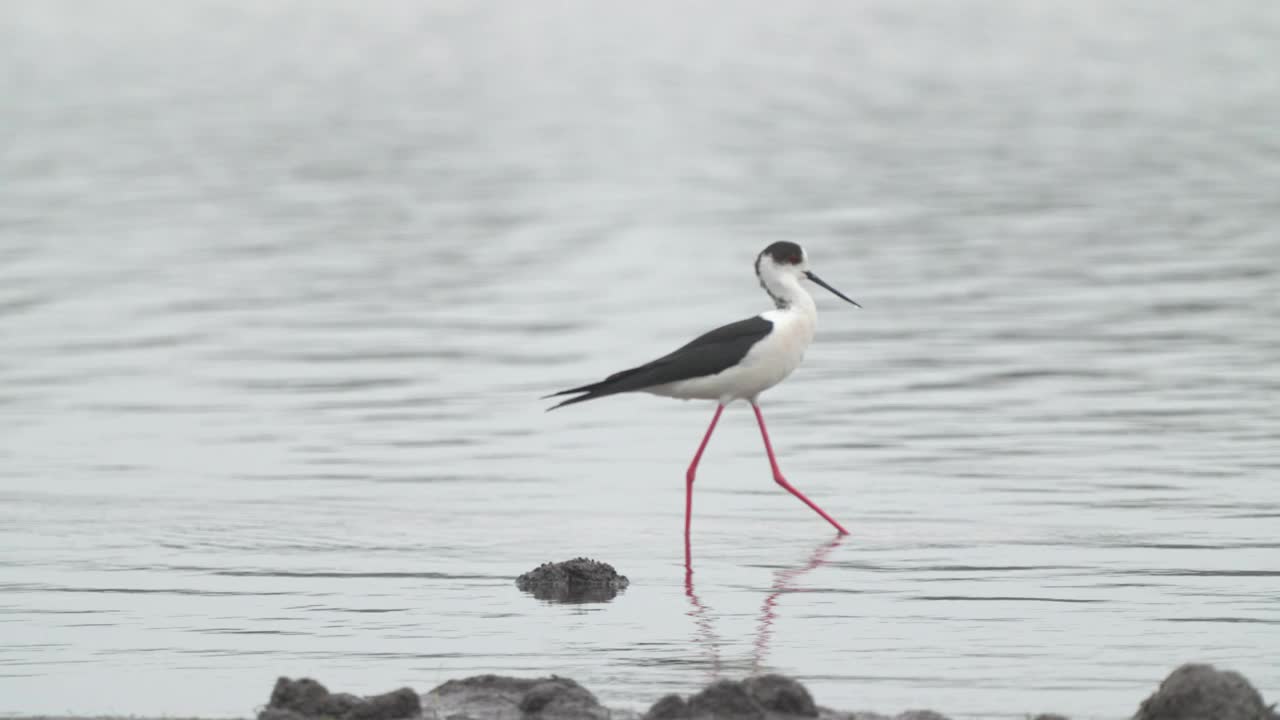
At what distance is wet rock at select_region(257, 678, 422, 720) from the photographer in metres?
7.34

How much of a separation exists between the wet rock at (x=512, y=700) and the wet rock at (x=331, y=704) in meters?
0.16

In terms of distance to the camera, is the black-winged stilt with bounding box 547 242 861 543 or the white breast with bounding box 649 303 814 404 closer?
the black-winged stilt with bounding box 547 242 861 543

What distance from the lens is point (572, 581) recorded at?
10.2 metres

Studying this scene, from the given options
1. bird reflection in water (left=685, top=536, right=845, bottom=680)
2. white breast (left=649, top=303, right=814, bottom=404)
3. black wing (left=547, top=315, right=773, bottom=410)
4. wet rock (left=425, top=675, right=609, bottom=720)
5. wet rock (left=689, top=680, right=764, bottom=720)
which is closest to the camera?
wet rock (left=689, top=680, right=764, bottom=720)

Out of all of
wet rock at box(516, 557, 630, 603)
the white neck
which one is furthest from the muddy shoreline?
the white neck

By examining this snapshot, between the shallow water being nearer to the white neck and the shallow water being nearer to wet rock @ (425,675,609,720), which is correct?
wet rock @ (425,675,609,720)

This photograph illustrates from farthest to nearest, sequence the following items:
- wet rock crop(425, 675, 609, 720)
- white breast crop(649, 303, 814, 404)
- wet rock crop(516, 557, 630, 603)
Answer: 1. white breast crop(649, 303, 814, 404)
2. wet rock crop(516, 557, 630, 603)
3. wet rock crop(425, 675, 609, 720)

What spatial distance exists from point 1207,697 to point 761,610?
9.92ft

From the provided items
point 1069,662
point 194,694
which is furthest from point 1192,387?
point 194,694

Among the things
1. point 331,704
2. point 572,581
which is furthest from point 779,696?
point 572,581

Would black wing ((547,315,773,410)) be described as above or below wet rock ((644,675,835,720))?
above

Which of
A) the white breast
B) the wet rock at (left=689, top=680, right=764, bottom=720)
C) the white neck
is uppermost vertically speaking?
the white neck

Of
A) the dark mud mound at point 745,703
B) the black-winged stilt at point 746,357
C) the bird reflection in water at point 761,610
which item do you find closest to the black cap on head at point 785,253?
the black-winged stilt at point 746,357

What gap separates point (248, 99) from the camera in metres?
57.2
